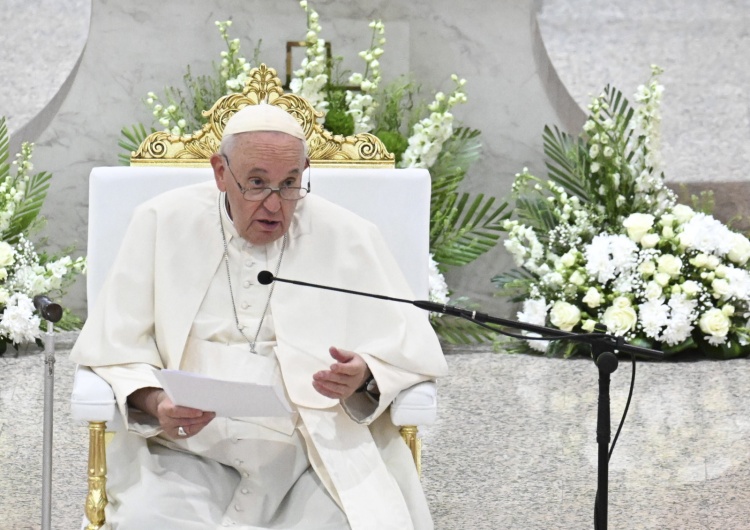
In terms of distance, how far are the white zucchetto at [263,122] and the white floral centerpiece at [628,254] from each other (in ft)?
11.1

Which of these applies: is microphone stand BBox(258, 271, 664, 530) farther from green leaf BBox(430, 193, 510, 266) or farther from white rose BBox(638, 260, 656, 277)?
green leaf BBox(430, 193, 510, 266)

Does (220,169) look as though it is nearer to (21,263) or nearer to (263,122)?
(263,122)

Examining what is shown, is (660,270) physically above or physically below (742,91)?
below

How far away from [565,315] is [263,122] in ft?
11.7

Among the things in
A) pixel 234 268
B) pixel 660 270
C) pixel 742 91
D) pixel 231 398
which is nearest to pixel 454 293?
pixel 660 270

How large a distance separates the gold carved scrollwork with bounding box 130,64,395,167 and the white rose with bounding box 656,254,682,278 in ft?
10.0

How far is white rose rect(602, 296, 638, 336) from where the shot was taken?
6.72 meters

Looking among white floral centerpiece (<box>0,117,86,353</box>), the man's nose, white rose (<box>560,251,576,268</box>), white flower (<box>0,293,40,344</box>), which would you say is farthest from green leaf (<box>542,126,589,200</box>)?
the man's nose

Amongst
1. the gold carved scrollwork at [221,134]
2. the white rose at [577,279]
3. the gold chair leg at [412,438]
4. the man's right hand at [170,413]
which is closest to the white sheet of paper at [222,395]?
the man's right hand at [170,413]

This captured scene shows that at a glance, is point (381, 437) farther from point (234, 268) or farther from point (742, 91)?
point (742, 91)

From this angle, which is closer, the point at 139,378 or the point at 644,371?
the point at 139,378

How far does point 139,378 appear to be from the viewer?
3396mm

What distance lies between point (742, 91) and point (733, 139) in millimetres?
334

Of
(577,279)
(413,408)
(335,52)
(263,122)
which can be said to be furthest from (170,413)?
(335,52)
